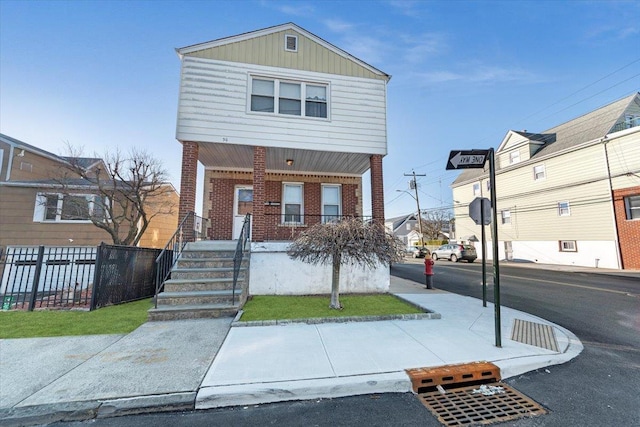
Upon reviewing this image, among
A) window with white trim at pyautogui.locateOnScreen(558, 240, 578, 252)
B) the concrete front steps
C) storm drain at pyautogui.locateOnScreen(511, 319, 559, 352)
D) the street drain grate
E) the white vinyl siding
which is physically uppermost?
the white vinyl siding

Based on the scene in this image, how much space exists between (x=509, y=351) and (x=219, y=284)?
19.0 feet

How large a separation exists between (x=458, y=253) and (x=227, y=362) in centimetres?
2369

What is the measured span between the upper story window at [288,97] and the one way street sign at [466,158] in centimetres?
504

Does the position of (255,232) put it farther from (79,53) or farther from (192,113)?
(79,53)

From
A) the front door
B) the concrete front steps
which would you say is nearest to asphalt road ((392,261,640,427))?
the concrete front steps

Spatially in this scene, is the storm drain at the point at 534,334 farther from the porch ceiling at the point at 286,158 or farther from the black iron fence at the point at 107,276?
the black iron fence at the point at 107,276

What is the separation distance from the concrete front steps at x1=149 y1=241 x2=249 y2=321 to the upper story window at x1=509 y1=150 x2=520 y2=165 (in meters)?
24.9

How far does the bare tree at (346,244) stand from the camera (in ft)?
20.1

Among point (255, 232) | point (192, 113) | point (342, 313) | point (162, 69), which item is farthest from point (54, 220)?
point (342, 313)

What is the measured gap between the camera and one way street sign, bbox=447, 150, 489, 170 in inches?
193

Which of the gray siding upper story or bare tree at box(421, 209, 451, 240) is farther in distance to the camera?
bare tree at box(421, 209, 451, 240)

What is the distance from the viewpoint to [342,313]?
607 cm

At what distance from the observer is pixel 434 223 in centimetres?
4659

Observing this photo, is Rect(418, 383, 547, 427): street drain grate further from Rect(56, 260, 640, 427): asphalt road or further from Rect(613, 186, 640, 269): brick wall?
Rect(613, 186, 640, 269): brick wall
